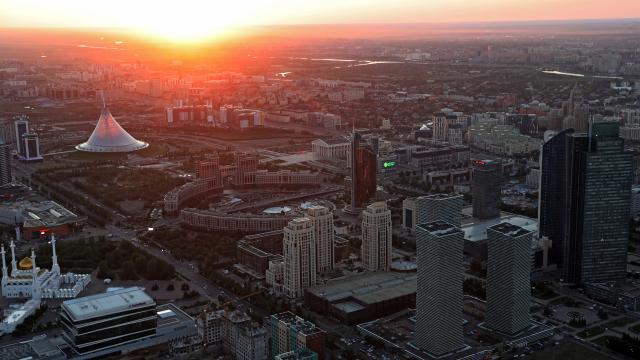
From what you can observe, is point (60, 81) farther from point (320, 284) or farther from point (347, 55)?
point (320, 284)

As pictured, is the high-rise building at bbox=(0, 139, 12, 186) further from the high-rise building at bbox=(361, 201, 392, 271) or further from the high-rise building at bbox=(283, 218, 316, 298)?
the high-rise building at bbox=(361, 201, 392, 271)

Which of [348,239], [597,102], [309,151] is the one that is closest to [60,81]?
[309,151]

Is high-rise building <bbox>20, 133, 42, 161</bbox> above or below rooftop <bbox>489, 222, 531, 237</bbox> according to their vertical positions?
below

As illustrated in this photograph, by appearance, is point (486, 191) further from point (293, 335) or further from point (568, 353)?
point (293, 335)

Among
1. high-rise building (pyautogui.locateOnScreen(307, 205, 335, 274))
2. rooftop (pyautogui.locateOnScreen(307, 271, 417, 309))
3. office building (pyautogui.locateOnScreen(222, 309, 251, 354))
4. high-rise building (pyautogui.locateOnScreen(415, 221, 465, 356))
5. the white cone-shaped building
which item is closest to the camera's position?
high-rise building (pyautogui.locateOnScreen(415, 221, 465, 356))

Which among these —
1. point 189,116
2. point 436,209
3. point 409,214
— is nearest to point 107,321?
point 436,209

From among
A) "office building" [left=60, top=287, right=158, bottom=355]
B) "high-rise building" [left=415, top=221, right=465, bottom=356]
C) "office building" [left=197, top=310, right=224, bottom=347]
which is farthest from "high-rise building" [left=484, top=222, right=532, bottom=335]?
"office building" [left=60, top=287, right=158, bottom=355]

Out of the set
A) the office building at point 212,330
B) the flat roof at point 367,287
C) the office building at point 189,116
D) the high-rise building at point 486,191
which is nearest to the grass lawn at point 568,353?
the flat roof at point 367,287

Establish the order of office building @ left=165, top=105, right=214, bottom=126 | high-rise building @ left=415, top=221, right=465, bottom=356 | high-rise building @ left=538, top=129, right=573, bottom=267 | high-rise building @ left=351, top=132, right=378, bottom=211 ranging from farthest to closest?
office building @ left=165, top=105, right=214, bottom=126, high-rise building @ left=351, top=132, right=378, bottom=211, high-rise building @ left=538, top=129, right=573, bottom=267, high-rise building @ left=415, top=221, right=465, bottom=356
